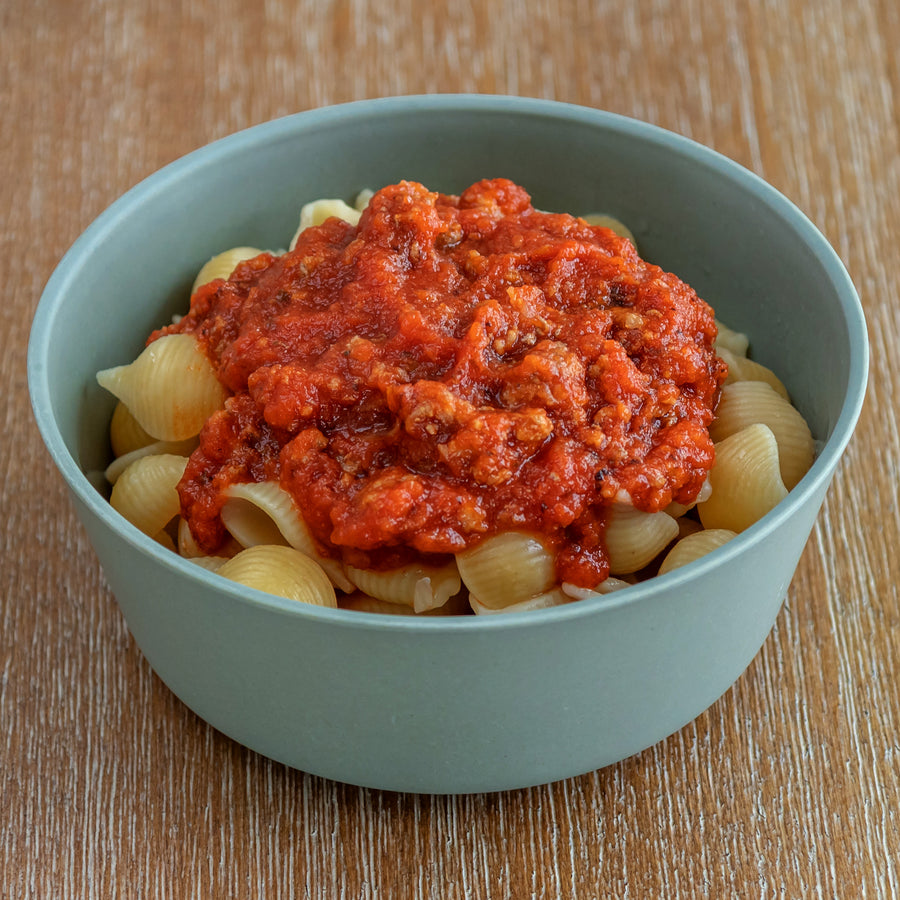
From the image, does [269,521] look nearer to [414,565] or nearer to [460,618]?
[414,565]

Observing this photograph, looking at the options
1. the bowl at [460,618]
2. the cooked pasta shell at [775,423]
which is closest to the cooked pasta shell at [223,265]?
the bowl at [460,618]

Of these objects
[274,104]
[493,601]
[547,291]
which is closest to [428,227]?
[547,291]

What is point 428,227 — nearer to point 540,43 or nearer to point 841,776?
point 841,776

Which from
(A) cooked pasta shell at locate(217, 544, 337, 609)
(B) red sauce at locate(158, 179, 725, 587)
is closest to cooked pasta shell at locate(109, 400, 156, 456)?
(B) red sauce at locate(158, 179, 725, 587)

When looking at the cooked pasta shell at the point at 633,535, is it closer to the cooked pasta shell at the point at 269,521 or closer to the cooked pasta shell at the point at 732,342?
the cooked pasta shell at the point at 269,521

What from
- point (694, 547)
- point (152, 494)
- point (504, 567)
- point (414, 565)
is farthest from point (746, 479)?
point (152, 494)
